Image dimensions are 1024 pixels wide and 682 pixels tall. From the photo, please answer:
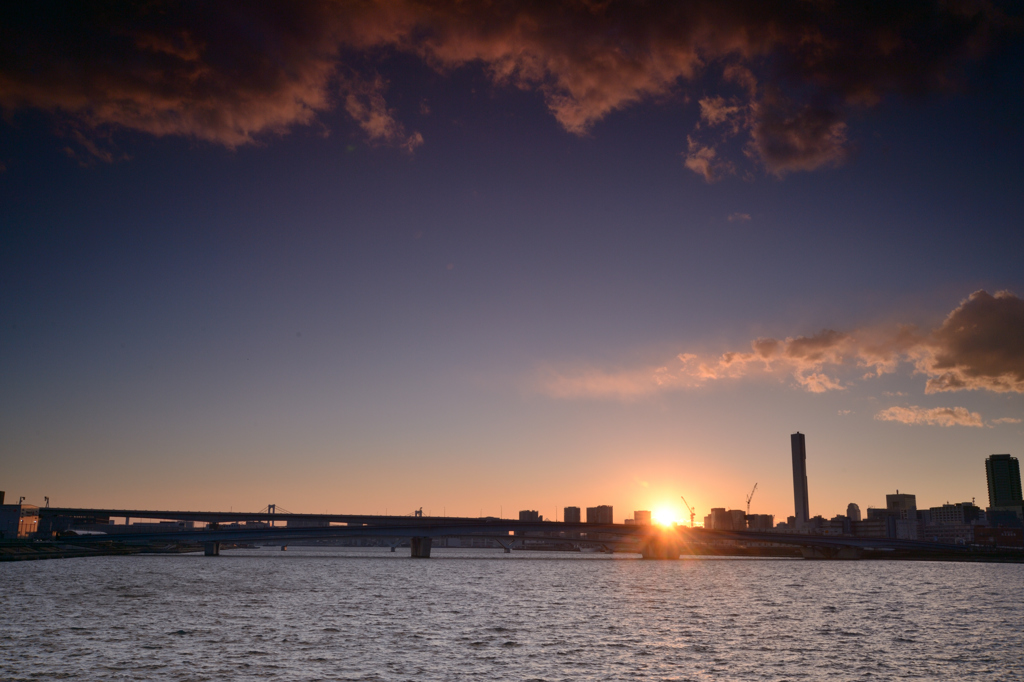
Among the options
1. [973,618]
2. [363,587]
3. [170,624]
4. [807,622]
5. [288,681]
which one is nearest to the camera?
[288,681]

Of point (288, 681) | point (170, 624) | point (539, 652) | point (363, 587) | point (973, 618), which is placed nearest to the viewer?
point (288, 681)

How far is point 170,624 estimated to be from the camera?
60844mm

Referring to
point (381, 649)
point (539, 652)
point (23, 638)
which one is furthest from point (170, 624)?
point (539, 652)

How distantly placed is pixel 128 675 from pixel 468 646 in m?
21.8

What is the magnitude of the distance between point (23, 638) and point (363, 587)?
6854 centimetres

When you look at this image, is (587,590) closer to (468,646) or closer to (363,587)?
(363,587)

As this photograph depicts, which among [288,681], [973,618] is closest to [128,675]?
[288,681]

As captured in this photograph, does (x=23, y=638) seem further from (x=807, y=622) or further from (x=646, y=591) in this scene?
(x=646, y=591)

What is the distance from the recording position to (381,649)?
1929 inches

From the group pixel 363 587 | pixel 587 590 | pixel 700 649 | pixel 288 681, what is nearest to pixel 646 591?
pixel 587 590

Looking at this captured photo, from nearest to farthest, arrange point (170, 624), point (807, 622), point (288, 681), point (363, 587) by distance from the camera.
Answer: point (288, 681) → point (170, 624) → point (807, 622) → point (363, 587)

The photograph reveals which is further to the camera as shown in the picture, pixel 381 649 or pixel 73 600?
pixel 73 600

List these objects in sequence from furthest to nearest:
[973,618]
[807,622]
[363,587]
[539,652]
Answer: [363,587], [973,618], [807,622], [539,652]

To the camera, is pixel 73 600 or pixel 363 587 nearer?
pixel 73 600
